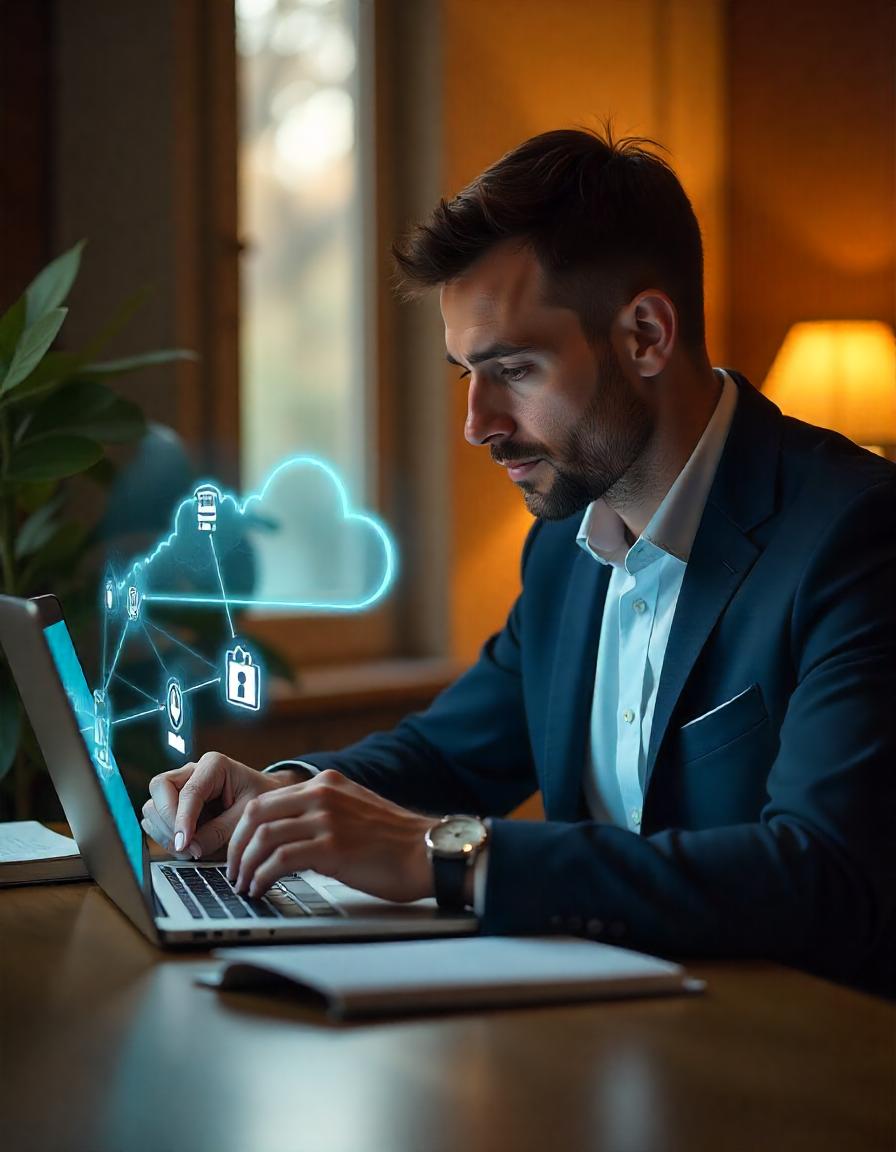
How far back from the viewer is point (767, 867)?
103 cm

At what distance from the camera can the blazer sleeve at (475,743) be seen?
1612 millimetres

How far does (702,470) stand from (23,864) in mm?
808

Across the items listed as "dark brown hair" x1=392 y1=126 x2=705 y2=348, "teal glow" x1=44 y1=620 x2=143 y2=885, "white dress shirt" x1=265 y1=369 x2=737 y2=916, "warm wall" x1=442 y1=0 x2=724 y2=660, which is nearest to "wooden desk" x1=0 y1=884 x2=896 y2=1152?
"teal glow" x1=44 y1=620 x2=143 y2=885

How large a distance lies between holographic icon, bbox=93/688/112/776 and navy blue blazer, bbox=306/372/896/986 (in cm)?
29

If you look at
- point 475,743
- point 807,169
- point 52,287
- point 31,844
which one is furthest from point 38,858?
point 807,169

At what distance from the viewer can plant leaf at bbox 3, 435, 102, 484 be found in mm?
1939

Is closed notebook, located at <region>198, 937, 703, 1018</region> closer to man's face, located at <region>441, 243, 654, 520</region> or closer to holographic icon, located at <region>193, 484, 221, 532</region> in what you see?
holographic icon, located at <region>193, 484, 221, 532</region>

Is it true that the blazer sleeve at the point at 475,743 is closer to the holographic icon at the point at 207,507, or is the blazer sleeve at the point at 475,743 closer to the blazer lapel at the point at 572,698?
the blazer lapel at the point at 572,698

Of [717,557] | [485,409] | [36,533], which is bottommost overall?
[36,533]

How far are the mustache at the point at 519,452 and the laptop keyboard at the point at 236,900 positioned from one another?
0.53 m

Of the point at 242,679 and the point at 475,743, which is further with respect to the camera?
the point at 475,743

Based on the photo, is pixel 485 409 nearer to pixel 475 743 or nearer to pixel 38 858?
pixel 475 743

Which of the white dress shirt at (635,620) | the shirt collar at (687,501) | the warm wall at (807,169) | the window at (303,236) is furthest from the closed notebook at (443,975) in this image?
the warm wall at (807,169)

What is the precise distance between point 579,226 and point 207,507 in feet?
1.61
